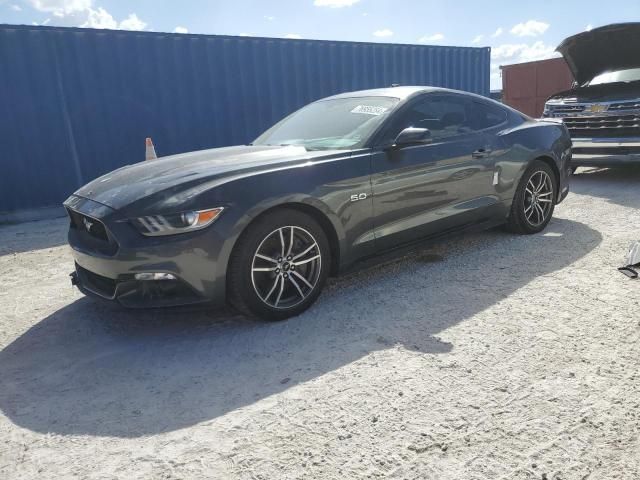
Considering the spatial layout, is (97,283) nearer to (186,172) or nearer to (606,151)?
(186,172)

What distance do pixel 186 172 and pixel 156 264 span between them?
69cm

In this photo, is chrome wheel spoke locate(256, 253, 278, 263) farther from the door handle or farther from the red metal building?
the red metal building

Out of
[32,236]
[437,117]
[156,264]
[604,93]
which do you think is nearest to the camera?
[156,264]

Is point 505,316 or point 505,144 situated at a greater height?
point 505,144

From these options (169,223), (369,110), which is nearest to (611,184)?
(369,110)

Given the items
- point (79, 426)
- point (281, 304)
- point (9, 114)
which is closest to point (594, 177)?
point (281, 304)

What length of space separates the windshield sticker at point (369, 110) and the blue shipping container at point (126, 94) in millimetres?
5091

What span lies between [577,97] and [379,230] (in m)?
5.95

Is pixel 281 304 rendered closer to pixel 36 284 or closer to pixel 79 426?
pixel 79 426

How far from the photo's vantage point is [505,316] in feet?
10.3

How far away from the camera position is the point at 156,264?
2867 mm

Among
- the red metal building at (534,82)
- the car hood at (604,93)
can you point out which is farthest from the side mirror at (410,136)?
the red metal building at (534,82)

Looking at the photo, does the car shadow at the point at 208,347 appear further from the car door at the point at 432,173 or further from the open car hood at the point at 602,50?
the open car hood at the point at 602,50

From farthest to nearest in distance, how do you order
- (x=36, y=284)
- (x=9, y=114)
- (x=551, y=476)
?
(x=9, y=114) → (x=36, y=284) → (x=551, y=476)
